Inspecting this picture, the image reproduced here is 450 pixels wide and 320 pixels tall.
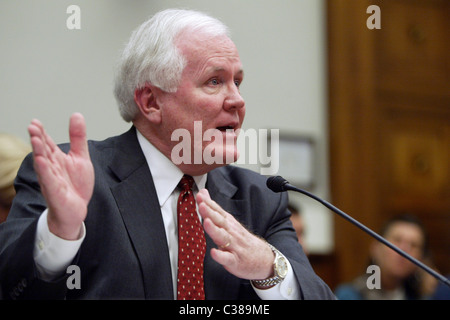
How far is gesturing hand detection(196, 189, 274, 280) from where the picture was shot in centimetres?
143

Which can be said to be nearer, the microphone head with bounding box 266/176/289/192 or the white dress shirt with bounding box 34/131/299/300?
the white dress shirt with bounding box 34/131/299/300

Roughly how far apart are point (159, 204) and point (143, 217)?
0.07m

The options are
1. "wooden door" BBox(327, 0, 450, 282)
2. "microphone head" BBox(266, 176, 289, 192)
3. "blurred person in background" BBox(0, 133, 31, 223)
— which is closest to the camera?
"microphone head" BBox(266, 176, 289, 192)

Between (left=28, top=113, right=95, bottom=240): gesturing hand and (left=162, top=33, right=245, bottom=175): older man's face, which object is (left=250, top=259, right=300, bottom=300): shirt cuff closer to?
(left=162, top=33, right=245, bottom=175): older man's face

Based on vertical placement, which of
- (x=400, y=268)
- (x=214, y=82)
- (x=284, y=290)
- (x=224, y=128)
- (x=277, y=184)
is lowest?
(x=400, y=268)

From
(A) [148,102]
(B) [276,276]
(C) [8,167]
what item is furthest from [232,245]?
(C) [8,167]

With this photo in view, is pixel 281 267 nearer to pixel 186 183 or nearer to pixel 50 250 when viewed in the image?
pixel 186 183

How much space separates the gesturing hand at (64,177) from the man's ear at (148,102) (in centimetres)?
50

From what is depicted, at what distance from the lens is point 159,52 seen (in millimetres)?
1827

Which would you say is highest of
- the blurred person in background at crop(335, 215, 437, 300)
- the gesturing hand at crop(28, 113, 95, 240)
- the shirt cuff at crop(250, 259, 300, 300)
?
the gesturing hand at crop(28, 113, 95, 240)

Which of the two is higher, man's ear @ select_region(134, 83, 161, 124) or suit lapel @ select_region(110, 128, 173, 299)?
man's ear @ select_region(134, 83, 161, 124)

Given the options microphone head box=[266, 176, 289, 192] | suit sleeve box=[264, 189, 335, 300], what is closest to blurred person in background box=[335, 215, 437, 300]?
suit sleeve box=[264, 189, 335, 300]

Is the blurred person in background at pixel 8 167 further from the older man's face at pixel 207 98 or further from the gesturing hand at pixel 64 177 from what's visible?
the gesturing hand at pixel 64 177

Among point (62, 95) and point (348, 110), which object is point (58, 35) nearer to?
point (62, 95)
